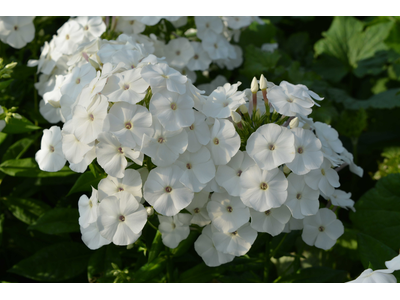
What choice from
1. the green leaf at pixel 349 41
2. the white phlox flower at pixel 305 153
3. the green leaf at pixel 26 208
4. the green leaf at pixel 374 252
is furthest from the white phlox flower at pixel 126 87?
the green leaf at pixel 349 41

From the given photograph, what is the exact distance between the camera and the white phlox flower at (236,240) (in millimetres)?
974

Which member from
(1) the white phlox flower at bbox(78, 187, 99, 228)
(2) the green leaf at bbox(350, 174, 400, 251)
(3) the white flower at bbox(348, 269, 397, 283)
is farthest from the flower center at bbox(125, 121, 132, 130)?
(2) the green leaf at bbox(350, 174, 400, 251)

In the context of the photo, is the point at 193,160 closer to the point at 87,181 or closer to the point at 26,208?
the point at 87,181

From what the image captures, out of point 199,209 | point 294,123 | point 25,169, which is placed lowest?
point 25,169

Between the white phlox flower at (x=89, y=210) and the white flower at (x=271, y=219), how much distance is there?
393mm

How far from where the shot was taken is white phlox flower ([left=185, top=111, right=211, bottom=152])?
0.92 m

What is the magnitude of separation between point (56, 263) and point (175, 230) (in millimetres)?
513

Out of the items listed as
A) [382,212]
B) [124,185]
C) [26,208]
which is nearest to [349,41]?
[382,212]

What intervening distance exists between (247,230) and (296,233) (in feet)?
1.25

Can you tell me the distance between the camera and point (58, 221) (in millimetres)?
1243

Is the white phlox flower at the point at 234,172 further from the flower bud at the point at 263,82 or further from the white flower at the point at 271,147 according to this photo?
the flower bud at the point at 263,82

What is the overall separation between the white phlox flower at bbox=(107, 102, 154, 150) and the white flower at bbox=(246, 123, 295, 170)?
0.80 ft

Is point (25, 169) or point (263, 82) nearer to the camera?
point (263, 82)

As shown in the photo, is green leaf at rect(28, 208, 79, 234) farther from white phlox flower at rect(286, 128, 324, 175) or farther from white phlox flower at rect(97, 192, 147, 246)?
white phlox flower at rect(286, 128, 324, 175)
